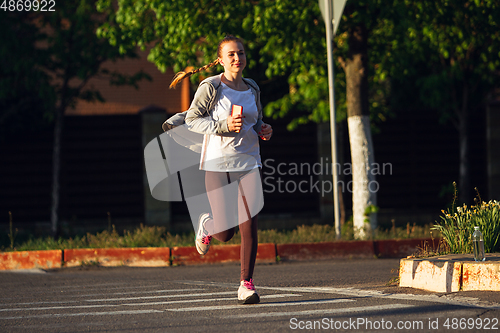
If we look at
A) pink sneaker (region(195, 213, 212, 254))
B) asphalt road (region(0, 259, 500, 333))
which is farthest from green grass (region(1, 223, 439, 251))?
pink sneaker (region(195, 213, 212, 254))

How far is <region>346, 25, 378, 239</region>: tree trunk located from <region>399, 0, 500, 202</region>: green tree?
0.82 m

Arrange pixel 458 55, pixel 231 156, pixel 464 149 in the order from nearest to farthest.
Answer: pixel 231 156 < pixel 458 55 < pixel 464 149

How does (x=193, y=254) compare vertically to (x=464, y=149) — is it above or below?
below

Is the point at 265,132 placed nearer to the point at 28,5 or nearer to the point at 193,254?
the point at 193,254

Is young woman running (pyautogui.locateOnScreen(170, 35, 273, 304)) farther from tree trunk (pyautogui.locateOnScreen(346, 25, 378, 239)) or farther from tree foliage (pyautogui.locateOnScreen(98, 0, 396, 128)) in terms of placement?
tree trunk (pyautogui.locateOnScreen(346, 25, 378, 239))

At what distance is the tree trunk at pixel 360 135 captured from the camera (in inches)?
384

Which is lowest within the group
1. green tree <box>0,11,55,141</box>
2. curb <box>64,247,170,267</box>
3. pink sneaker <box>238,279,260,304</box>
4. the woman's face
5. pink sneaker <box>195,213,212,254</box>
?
curb <box>64,247,170,267</box>

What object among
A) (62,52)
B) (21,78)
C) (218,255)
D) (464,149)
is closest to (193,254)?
(218,255)

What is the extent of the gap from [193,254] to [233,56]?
4.33 m

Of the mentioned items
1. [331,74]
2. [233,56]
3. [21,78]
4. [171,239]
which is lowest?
[171,239]

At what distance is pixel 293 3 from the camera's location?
9.59 meters

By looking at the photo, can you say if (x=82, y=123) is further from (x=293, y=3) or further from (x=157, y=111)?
(x=293, y=3)

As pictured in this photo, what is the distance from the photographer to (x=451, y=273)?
17.6ft

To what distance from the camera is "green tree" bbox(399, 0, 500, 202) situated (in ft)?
32.6
